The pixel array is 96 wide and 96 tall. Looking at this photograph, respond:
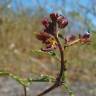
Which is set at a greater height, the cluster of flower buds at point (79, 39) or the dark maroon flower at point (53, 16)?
the dark maroon flower at point (53, 16)

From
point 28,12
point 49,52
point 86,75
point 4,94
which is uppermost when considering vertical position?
point 49,52

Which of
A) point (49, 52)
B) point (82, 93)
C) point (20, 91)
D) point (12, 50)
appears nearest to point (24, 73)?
point (12, 50)

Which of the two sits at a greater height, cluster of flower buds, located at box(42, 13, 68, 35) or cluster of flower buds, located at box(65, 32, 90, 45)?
cluster of flower buds, located at box(42, 13, 68, 35)

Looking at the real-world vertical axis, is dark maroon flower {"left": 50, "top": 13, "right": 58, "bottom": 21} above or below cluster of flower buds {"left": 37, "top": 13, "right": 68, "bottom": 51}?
above

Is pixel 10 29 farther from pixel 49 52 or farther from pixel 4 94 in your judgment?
pixel 49 52

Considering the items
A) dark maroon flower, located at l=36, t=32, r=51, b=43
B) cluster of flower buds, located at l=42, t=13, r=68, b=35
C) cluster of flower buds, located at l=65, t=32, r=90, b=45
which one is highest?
cluster of flower buds, located at l=42, t=13, r=68, b=35

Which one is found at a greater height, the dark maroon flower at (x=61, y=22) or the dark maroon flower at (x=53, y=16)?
the dark maroon flower at (x=53, y=16)

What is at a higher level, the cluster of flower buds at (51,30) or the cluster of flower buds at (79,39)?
the cluster of flower buds at (51,30)

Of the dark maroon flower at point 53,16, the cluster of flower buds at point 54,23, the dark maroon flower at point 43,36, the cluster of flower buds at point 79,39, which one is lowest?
the cluster of flower buds at point 79,39
